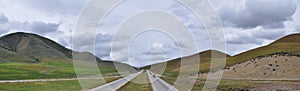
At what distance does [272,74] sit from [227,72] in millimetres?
22423

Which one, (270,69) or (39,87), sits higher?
(270,69)

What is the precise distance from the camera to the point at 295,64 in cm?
9550

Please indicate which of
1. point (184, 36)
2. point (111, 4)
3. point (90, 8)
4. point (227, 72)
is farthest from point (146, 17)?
point (227, 72)

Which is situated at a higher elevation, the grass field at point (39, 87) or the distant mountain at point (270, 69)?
the distant mountain at point (270, 69)

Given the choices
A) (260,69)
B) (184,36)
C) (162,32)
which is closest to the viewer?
(184,36)

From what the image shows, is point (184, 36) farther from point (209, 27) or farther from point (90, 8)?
point (90, 8)

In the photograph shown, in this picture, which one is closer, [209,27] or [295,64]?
[209,27]

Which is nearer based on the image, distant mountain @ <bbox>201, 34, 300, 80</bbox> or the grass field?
the grass field

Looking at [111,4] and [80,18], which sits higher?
[111,4]

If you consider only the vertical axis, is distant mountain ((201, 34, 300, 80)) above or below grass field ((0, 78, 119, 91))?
above

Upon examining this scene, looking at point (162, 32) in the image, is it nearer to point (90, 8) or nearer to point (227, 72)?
point (90, 8)

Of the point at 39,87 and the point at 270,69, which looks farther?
the point at 270,69

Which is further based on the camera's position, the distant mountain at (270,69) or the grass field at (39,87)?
the distant mountain at (270,69)

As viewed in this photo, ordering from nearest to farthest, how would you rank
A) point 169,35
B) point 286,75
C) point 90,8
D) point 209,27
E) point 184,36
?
point 90,8 → point 209,27 → point 184,36 → point 169,35 → point 286,75
